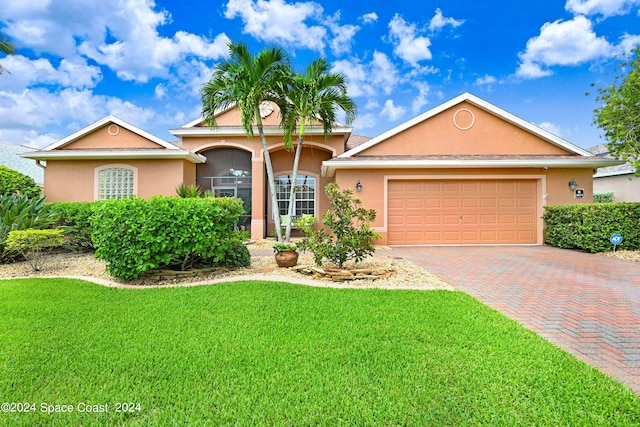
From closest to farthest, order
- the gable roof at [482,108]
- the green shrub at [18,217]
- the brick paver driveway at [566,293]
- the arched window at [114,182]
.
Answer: the brick paver driveway at [566,293]
the green shrub at [18,217]
the gable roof at [482,108]
the arched window at [114,182]

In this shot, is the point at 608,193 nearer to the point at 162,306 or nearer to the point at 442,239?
the point at 442,239

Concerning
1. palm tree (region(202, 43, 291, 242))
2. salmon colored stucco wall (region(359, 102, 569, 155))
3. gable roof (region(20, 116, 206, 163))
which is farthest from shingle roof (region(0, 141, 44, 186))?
salmon colored stucco wall (region(359, 102, 569, 155))

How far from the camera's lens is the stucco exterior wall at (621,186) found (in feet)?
56.8

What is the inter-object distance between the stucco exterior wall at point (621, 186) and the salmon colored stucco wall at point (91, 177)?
76.5ft

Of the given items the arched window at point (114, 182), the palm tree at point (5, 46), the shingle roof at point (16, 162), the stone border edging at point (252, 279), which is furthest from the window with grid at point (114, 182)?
the shingle roof at point (16, 162)

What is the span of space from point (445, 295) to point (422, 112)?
29.6 feet

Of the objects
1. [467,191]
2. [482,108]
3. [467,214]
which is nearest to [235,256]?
[467,214]

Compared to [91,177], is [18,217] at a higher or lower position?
lower

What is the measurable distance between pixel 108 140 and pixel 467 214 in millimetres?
15183

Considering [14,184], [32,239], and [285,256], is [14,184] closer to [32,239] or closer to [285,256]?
[32,239]

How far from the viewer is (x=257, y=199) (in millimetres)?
13758

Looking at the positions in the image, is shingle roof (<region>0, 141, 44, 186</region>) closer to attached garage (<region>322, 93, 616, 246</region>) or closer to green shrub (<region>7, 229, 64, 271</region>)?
green shrub (<region>7, 229, 64, 271</region>)

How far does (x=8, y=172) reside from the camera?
13914mm

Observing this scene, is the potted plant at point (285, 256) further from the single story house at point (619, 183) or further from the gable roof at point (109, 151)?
the single story house at point (619, 183)
